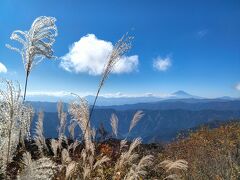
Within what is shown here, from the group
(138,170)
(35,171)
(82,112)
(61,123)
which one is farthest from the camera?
(61,123)

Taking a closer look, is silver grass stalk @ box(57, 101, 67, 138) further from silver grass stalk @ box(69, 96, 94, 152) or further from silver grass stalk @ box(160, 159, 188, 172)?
silver grass stalk @ box(160, 159, 188, 172)

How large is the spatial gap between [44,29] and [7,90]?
4.36 feet

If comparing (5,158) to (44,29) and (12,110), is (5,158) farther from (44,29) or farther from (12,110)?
(44,29)

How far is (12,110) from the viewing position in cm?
354

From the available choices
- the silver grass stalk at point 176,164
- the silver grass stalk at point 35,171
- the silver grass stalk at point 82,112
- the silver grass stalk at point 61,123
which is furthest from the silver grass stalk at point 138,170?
the silver grass stalk at point 61,123

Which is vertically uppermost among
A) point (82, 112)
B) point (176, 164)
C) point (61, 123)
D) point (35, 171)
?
point (82, 112)

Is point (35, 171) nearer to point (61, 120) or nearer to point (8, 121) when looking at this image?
point (8, 121)

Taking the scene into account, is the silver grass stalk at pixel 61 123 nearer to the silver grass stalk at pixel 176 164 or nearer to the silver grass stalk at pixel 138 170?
the silver grass stalk at pixel 138 170

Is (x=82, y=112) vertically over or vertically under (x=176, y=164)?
over

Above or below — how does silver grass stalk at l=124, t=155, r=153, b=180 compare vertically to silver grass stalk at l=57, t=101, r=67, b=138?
below

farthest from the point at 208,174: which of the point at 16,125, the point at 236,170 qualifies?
the point at 16,125

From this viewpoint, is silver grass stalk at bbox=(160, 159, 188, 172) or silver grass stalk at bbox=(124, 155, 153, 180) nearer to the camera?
silver grass stalk at bbox=(124, 155, 153, 180)

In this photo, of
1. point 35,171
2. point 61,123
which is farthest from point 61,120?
point 35,171

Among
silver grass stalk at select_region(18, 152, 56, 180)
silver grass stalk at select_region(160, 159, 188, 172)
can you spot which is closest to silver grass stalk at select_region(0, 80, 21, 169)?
silver grass stalk at select_region(18, 152, 56, 180)
